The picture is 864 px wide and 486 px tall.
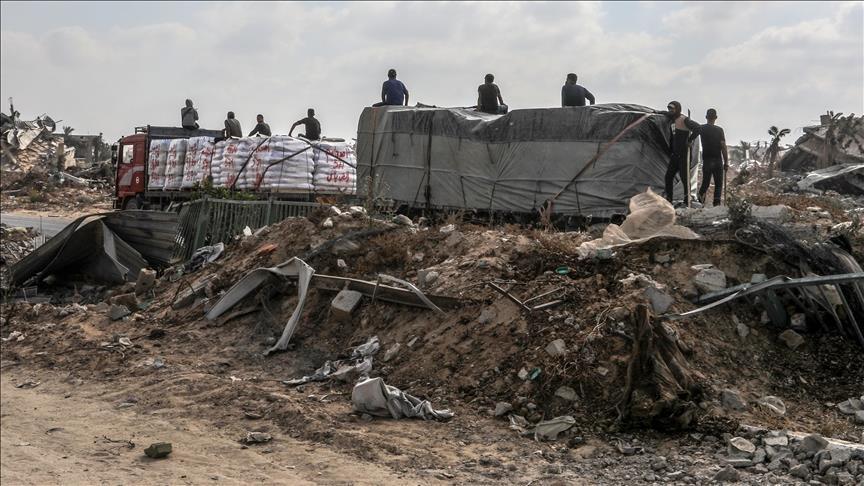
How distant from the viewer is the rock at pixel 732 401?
585 cm

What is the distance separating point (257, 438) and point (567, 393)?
6.78 ft

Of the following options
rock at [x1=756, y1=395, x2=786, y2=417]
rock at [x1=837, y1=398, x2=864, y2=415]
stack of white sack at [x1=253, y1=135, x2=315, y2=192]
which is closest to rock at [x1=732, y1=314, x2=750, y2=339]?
rock at [x1=756, y1=395, x2=786, y2=417]

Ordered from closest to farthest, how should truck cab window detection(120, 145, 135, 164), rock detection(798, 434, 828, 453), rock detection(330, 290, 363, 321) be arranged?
1. rock detection(798, 434, 828, 453)
2. rock detection(330, 290, 363, 321)
3. truck cab window detection(120, 145, 135, 164)

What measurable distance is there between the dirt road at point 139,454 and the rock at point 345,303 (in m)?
2.02

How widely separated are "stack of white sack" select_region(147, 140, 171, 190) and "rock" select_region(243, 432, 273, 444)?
1225 cm

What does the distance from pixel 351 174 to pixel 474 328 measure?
8.98 m

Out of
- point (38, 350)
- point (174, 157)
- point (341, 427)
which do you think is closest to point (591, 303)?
point (341, 427)

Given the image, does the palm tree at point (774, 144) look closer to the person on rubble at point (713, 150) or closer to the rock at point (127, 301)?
the person on rubble at point (713, 150)

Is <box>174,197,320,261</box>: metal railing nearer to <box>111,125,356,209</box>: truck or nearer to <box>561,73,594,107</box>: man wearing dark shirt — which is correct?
<box>111,125,356,209</box>: truck

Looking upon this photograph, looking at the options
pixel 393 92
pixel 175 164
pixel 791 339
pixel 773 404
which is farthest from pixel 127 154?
pixel 773 404

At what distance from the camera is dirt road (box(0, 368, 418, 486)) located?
3.49m

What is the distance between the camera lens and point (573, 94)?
12.5 metres

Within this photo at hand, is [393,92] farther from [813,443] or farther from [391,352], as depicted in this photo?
[813,443]

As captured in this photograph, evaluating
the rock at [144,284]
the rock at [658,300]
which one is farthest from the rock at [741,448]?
the rock at [144,284]
